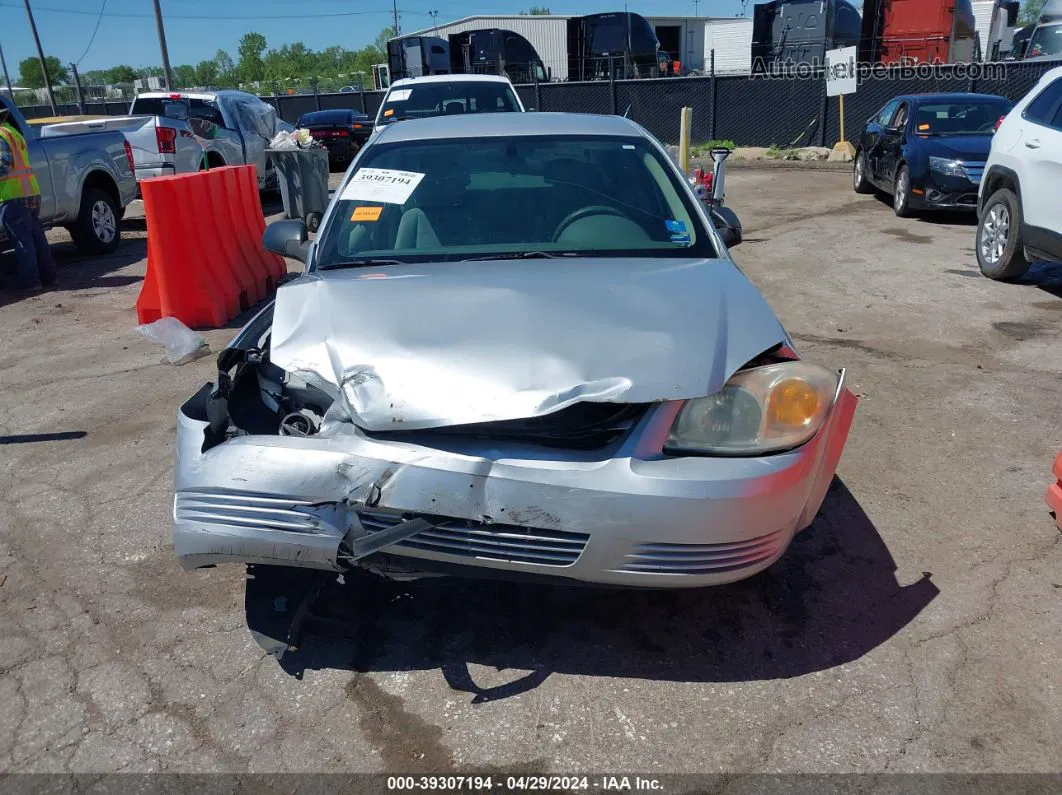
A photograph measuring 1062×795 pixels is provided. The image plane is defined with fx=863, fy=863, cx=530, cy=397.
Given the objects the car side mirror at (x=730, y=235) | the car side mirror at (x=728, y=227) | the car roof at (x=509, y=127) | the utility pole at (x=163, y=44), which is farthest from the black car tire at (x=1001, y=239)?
the utility pole at (x=163, y=44)

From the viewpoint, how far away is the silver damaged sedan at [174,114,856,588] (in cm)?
238

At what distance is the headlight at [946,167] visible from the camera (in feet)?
34.0

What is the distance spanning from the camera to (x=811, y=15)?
2297 centimetres

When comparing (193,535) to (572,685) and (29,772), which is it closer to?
(29,772)

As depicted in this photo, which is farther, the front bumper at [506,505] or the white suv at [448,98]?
the white suv at [448,98]

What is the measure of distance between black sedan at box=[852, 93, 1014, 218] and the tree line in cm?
8063

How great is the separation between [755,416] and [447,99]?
10437 millimetres

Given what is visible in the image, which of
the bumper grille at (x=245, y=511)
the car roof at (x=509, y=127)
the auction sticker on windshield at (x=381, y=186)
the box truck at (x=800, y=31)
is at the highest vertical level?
the box truck at (x=800, y=31)

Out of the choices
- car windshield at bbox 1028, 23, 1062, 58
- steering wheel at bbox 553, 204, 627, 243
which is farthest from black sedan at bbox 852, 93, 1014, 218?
car windshield at bbox 1028, 23, 1062, 58

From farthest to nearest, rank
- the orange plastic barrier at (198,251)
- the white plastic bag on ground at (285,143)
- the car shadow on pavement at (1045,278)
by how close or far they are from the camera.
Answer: the white plastic bag on ground at (285,143), the car shadow on pavement at (1045,278), the orange plastic barrier at (198,251)

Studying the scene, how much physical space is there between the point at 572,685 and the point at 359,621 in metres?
0.79

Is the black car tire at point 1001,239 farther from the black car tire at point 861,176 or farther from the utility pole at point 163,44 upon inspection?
the utility pole at point 163,44

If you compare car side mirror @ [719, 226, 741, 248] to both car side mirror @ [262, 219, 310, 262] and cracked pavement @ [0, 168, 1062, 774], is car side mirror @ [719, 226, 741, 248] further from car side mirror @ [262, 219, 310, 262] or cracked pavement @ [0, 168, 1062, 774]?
car side mirror @ [262, 219, 310, 262]

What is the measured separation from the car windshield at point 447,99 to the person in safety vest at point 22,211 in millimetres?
4853
